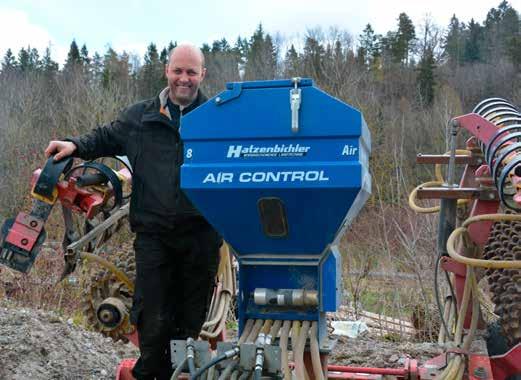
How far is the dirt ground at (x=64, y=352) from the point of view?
379 cm

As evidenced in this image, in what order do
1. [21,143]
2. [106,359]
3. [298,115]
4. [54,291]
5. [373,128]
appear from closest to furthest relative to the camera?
[298,115] → [106,359] → [54,291] → [373,128] → [21,143]

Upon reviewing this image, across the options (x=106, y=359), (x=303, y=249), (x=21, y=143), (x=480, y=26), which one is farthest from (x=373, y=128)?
(x=480, y=26)

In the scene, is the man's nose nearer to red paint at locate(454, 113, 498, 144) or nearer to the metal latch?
the metal latch

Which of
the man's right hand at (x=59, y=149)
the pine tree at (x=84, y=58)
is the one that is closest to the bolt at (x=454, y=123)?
the man's right hand at (x=59, y=149)

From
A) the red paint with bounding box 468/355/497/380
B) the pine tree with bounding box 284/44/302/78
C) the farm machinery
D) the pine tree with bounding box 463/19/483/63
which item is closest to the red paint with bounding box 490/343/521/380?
the farm machinery

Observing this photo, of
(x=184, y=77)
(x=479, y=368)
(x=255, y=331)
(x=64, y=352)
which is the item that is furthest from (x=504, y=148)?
(x=64, y=352)

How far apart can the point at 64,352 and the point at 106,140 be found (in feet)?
5.01

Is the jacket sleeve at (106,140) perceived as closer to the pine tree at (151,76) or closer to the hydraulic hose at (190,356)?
the hydraulic hose at (190,356)

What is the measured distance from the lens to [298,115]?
235cm

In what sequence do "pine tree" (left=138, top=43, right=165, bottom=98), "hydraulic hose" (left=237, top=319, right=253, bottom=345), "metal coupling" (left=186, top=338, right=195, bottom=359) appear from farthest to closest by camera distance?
"pine tree" (left=138, top=43, right=165, bottom=98) → "hydraulic hose" (left=237, top=319, right=253, bottom=345) → "metal coupling" (left=186, top=338, right=195, bottom=359)

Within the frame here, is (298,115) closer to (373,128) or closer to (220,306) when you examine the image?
(220,306)

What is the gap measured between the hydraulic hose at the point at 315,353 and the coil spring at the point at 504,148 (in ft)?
2.87

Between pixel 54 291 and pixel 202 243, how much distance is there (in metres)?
4.21

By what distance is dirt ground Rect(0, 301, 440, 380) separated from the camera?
12.5ft
